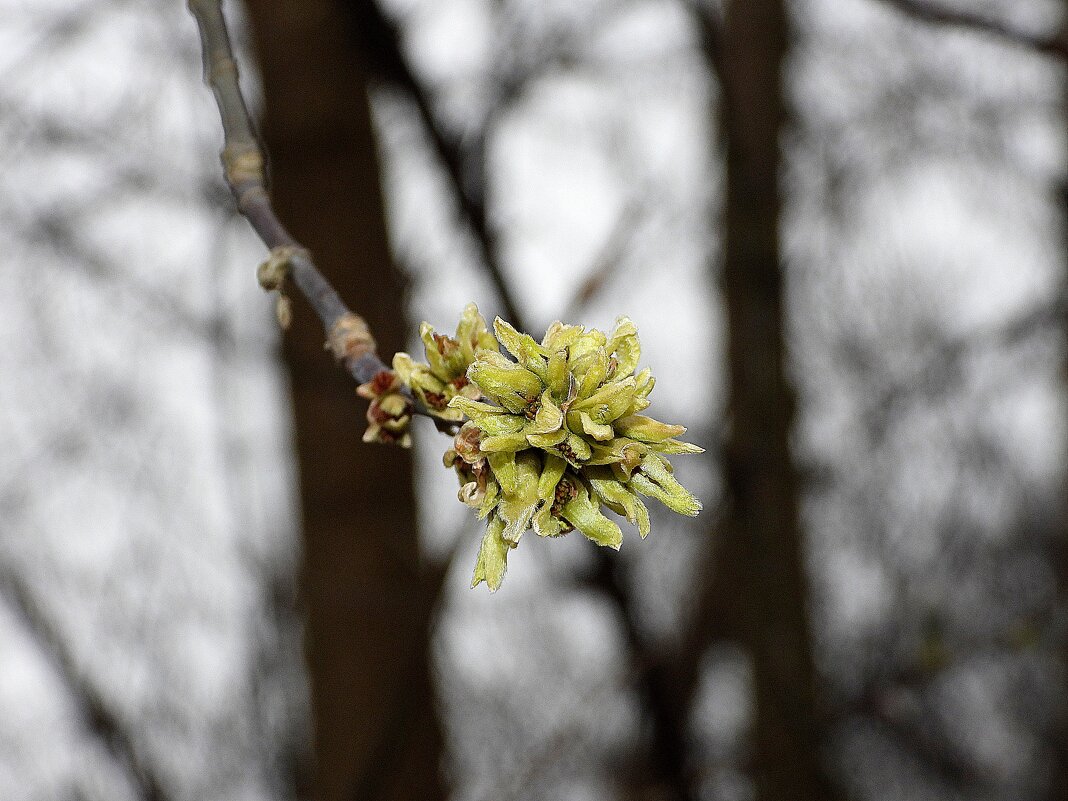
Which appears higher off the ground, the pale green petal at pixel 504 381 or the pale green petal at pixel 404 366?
the pale green petal at pixel 404 366

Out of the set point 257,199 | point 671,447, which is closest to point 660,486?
point 671,447

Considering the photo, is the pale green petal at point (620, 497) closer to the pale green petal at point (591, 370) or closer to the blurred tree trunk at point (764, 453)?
the pale green petal at point (591, 370)

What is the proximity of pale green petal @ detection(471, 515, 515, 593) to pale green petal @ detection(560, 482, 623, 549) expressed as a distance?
6 cm

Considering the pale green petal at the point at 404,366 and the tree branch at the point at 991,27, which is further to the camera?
the tree branch at the point at 991,27

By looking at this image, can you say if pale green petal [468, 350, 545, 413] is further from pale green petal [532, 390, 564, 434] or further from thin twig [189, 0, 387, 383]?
thin twig [189, 0, 387, 383]

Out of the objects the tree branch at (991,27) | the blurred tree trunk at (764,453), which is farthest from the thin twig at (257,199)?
the blurred tree trunk at (764,453)

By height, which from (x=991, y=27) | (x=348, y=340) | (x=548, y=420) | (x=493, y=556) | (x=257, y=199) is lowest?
(x=493, y=556)

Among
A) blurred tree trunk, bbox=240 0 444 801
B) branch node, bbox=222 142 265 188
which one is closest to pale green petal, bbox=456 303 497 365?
branch node, bbox=222 142 265 188

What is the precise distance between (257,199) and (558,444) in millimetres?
521

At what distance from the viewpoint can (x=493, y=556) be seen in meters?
0.78

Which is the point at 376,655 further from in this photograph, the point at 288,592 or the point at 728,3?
the point at 728,3

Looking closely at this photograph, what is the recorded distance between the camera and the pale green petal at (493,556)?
771mm

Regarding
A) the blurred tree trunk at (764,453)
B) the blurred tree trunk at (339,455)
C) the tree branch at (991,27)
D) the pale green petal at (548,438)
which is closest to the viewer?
the pale green petal at (548,438)

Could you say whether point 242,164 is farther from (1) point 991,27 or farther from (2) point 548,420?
(1) point 991,27
